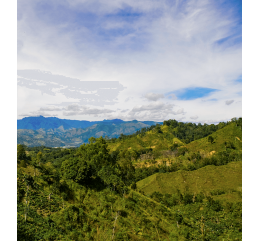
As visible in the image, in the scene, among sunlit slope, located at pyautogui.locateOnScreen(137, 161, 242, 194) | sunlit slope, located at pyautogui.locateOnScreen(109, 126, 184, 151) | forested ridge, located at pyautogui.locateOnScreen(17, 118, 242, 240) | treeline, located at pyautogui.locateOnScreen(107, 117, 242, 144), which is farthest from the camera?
treeline, located at pyautogui.locateOnScreen(107, 117, 242, 144)

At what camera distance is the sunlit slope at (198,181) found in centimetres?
3509

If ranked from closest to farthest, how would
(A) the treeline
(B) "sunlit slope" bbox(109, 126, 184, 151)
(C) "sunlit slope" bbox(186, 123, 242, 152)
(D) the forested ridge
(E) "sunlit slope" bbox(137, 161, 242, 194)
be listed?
(D) the forested ridge
(E) "sunlit slope" bbox(137, 161, 242, 194)
(C) "sunlit slope" bbox(186, 123, 242, 152)
(B) "sunlit slope" bbox(109, 126, 184, 151)
(A) the treeline

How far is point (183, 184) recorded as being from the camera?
3662 centimetres

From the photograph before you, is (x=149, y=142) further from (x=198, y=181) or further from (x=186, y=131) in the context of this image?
(x=198, y=181)

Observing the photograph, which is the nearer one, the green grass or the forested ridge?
the forested ridge

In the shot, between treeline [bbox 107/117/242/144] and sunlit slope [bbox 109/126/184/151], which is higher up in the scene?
treeline [bbox 107/117/242/144]

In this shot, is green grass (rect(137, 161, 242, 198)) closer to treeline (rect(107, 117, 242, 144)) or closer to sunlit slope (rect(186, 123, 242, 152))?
sunlit slope (rect(186, 123, 242, 152))

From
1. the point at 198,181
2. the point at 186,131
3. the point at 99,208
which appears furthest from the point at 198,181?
the point at 186,131

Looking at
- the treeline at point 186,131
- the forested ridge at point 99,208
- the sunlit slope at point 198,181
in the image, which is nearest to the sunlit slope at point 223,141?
the treeline at point 186,131

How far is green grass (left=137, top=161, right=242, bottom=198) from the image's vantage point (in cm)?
3509

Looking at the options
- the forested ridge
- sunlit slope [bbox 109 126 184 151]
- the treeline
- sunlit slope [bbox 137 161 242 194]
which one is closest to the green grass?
sunlit slope [bbox 137 161 242 194]

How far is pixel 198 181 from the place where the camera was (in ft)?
124

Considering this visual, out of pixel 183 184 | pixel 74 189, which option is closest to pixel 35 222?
pixel 74 189

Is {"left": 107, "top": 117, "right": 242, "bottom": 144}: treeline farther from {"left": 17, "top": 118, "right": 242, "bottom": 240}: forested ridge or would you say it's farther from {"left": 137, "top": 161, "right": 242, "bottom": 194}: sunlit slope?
{"left": 17, "top": 118, "right": 242, "bottom": 240}: forested ridge
